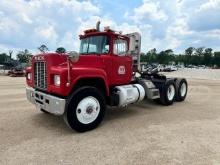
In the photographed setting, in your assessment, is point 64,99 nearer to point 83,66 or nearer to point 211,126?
point 83,66

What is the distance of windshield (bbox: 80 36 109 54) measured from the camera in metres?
6.97

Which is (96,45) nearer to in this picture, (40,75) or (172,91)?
(40,75)

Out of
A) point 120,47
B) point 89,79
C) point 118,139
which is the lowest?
point 118,139

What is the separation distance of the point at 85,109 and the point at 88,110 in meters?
0.10

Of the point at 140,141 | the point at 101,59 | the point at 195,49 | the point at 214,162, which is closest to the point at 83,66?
the point at 101,59

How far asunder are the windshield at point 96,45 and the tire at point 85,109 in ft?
4.48

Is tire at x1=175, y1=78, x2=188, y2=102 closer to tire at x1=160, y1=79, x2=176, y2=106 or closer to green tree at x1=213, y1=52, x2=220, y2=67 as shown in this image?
tire at x1=160, y1=79, x2=176, y2=106

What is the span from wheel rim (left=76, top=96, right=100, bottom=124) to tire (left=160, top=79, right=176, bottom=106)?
3.79 metres

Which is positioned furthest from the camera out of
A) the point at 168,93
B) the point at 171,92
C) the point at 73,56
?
the point at 171,92

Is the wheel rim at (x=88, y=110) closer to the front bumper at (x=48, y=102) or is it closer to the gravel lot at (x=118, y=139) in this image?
the gravel lot at (x=118, y=139)

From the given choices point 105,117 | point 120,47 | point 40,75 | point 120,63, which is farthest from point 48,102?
point 120,47

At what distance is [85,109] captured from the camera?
19.5ft

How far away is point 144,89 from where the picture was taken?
848cm

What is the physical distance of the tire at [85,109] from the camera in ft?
18.7
